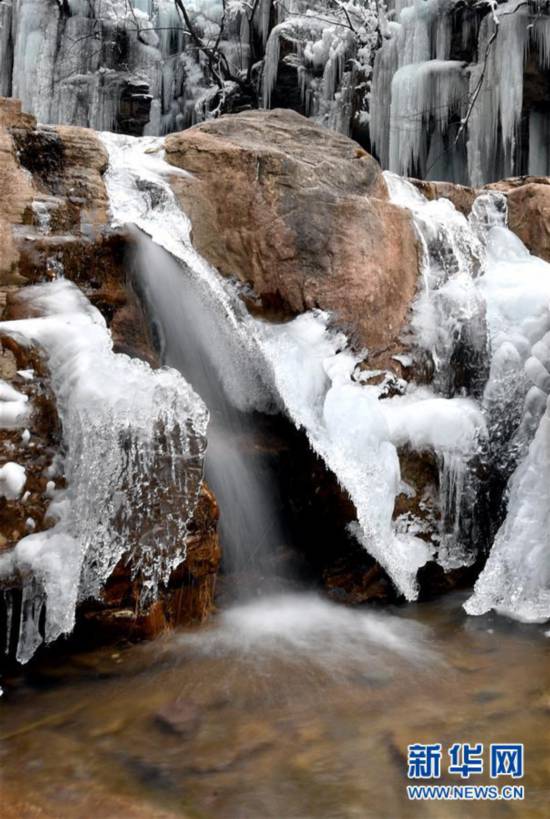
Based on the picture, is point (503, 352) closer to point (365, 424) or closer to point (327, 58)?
point (365, 424)

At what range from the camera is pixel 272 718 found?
2520 millimetres

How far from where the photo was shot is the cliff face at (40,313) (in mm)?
3027

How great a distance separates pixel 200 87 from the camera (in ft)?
36.4

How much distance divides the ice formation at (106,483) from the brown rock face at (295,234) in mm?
1409

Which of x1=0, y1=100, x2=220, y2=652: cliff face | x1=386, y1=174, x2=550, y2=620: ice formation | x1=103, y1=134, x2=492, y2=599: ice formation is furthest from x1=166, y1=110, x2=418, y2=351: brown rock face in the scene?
x1=0, y1=100, x2=220, y2=652: cliff face

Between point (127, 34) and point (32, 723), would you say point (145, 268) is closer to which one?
point (32, 723)

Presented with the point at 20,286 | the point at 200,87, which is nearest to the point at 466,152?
the point at 200,87

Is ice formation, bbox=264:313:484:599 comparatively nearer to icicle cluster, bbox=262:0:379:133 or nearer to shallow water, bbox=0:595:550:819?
shallow water, bbox=0:595:550:819

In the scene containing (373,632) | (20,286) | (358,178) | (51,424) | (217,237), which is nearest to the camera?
(51,424)

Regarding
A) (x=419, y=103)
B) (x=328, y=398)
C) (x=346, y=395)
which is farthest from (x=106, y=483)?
(x=419, y=103)

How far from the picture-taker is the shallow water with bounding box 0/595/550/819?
2.05 m

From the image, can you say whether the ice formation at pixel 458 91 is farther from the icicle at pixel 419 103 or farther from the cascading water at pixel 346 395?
the cascading water at pixel 346 395

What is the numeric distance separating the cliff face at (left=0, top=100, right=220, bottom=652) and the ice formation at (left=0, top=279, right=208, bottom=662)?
4 centimetres

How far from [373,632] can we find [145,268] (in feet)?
7.33
